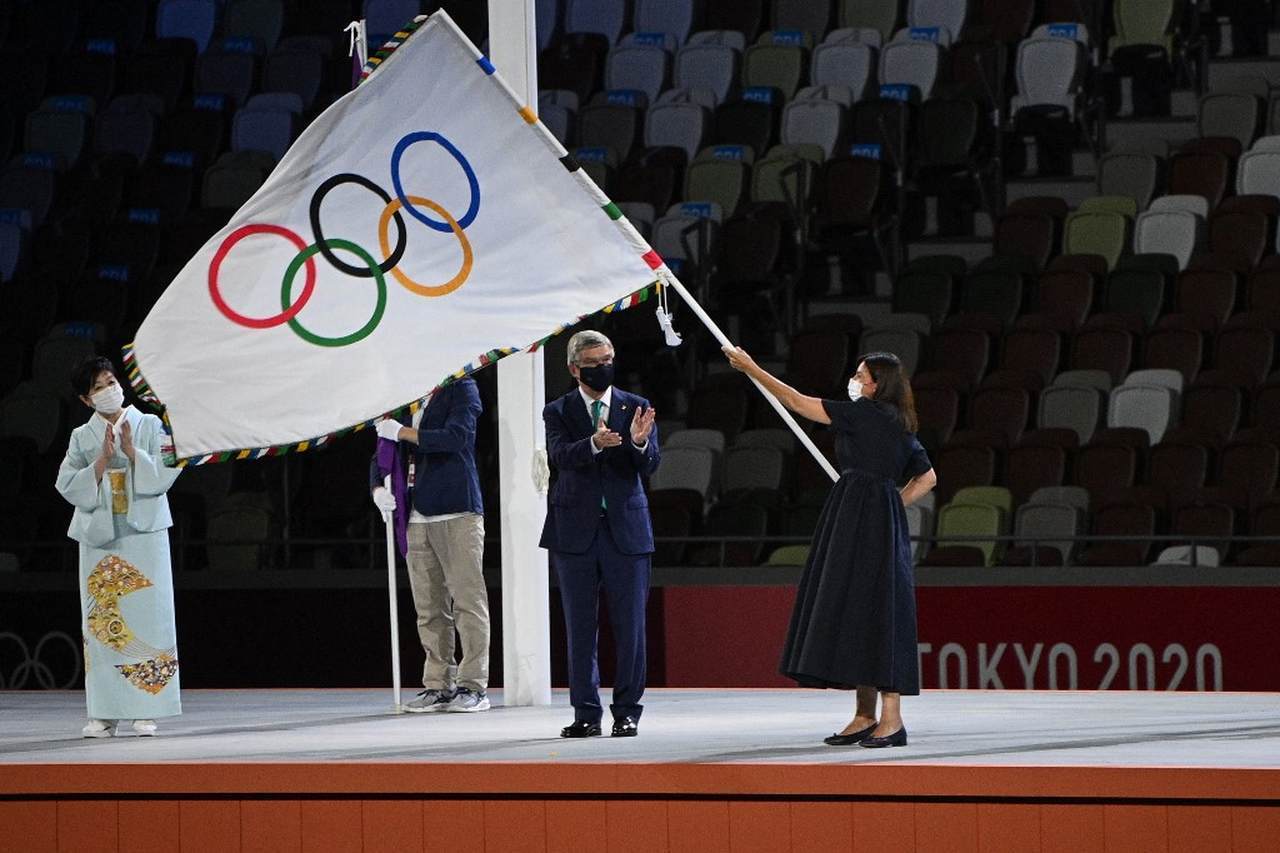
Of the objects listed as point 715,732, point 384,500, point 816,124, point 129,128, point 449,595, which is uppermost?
point 129,128

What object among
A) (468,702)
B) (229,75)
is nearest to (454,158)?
(468,702)

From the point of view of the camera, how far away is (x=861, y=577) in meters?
6.00

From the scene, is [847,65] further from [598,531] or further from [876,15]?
[598,531]

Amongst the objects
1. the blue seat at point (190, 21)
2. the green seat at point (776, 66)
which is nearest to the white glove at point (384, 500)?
the green seat at point (776, 66)

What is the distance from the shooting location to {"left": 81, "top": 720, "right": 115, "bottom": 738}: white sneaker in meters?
6.89

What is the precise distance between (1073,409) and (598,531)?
477cm

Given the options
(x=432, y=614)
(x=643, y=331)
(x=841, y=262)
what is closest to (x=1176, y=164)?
(x=841, y=262)

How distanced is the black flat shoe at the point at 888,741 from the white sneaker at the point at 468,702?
1.96 metres

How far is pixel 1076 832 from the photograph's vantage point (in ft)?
17.3

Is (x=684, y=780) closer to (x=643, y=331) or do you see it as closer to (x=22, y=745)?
(x=22, y=745)

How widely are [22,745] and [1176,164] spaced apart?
784cm

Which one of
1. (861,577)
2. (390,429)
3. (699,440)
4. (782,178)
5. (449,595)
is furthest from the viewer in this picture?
(782,178)

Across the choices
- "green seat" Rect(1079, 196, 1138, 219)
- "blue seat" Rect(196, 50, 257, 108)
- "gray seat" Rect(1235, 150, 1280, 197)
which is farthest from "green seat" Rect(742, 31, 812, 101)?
"blue seat" Rect(196, 50, 257, 108)

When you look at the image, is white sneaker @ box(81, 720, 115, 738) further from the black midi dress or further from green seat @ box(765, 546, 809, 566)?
green seat @ box(765, 546, 809, 566)
